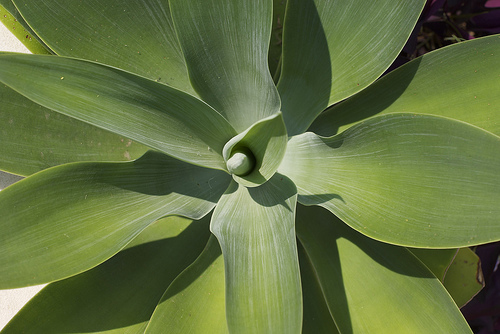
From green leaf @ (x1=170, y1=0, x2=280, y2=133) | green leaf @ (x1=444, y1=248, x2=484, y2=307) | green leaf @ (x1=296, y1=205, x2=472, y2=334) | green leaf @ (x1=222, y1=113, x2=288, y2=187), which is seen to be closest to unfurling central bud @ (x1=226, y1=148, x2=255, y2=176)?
green leaf @ (x1=222, y1=113, x2=288, y2=187)

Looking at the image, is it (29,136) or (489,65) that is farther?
(29,136)

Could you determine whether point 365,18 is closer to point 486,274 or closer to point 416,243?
point 416,243

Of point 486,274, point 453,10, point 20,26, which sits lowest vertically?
point 486,274

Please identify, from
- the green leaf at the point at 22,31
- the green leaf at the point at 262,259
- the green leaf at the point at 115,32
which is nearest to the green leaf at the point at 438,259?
the green leaf at the point at 262,259

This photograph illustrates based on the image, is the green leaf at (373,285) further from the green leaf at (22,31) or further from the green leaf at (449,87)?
the green leaf at (22,31)

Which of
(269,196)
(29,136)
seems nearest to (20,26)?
(29,136)

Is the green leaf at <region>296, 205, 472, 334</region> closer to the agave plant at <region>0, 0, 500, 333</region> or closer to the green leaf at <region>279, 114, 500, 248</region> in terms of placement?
the agave plant at <region>0, 0, 500, 333</region>

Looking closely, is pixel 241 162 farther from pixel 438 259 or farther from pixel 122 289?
pixel 438 259
